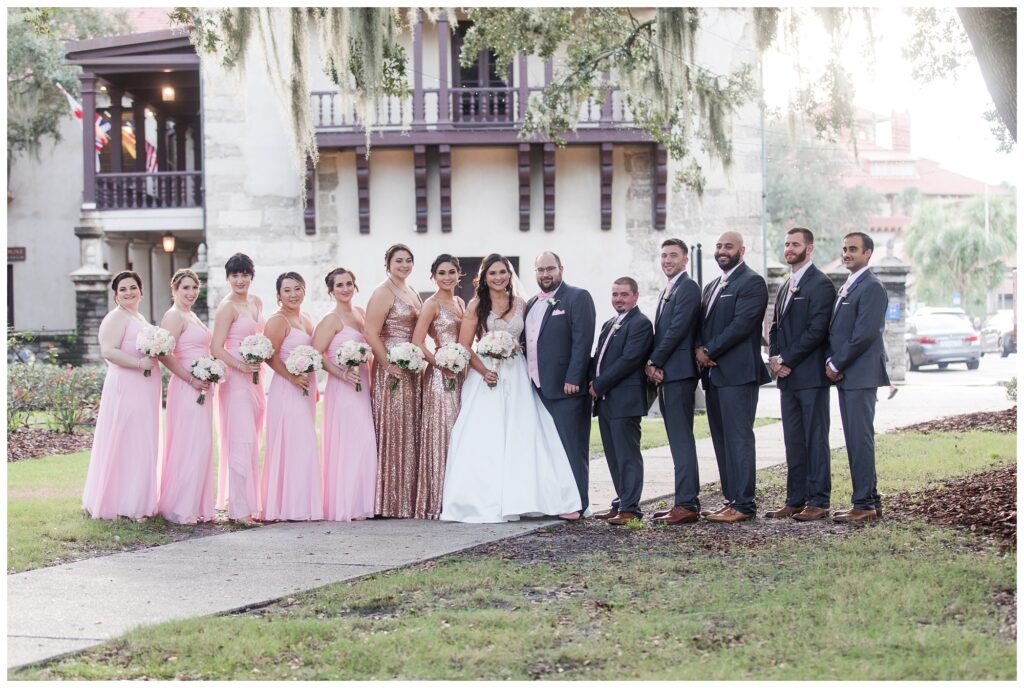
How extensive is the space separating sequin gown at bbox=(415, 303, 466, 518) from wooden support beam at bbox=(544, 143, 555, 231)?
13031 mm

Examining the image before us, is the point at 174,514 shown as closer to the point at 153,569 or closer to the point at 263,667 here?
the point at 153,569

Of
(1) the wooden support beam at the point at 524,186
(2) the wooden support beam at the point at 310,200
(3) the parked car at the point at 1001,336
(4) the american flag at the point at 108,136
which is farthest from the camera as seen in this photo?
(3) the parked car at the point at 1001,336

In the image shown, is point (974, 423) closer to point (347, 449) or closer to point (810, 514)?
point (810, 514)

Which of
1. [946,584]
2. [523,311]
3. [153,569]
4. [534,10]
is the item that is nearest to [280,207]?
[534,10]

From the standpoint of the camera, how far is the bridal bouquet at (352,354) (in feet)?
27.7

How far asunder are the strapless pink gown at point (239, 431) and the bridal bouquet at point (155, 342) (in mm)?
467

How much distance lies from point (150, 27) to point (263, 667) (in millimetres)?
28880

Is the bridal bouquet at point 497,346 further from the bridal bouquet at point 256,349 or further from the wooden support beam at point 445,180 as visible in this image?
the wooden support beam at point 445,180

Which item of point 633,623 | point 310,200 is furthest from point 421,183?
Result: point 633,623

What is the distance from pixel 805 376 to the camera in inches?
320

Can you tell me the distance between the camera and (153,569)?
22.0 ft

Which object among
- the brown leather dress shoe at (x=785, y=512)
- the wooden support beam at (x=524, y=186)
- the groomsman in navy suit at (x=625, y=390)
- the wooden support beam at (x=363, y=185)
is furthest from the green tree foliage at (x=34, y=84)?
the brown leather dress shoe at (x=785, y=512)

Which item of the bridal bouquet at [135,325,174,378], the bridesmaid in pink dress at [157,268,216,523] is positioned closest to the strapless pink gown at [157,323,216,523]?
the bridesmaid in pink dress at [157,268,216,523]

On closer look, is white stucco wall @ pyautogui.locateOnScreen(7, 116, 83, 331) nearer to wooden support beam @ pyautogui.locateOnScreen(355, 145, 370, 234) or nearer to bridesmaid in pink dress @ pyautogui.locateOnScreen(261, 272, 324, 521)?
wooden support beam @ pyautogui.locateOnScreen(355, 145, 370, 234)
